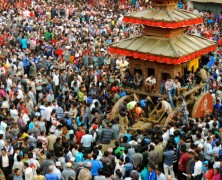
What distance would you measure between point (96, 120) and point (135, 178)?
5116 millimetres

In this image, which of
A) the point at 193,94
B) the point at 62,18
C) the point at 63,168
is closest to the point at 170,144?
the point at 63,168

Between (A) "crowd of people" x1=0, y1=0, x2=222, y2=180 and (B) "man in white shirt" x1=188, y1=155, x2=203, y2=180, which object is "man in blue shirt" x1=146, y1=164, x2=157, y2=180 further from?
(B) "man in white shirt" x1=188, y1=155, x2=203, y2=180

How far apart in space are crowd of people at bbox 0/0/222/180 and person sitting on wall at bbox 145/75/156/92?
0.04 meters

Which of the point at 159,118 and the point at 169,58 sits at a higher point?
the point at 169,58

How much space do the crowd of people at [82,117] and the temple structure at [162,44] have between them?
535mm

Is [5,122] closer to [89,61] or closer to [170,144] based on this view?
[170,144]

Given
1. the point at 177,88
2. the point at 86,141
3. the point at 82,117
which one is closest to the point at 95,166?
the point at 86,141

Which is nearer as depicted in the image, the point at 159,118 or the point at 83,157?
the point at 83,157

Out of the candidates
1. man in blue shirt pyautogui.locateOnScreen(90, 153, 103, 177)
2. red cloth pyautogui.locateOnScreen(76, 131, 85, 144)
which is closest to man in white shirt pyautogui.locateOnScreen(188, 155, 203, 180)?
man in blue shirt pyautogui.locateOnScreen(90, 153, 103, 177)

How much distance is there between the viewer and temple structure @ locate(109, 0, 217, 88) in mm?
20812

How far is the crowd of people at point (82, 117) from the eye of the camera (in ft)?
50.7

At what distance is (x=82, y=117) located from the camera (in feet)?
64.2

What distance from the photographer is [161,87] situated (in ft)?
69.4

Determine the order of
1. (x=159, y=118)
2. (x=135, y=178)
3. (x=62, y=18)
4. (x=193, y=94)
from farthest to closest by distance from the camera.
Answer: (x=62, y=18), (x=193, y=94), (x=159, y=118), (x=135, y=178)
